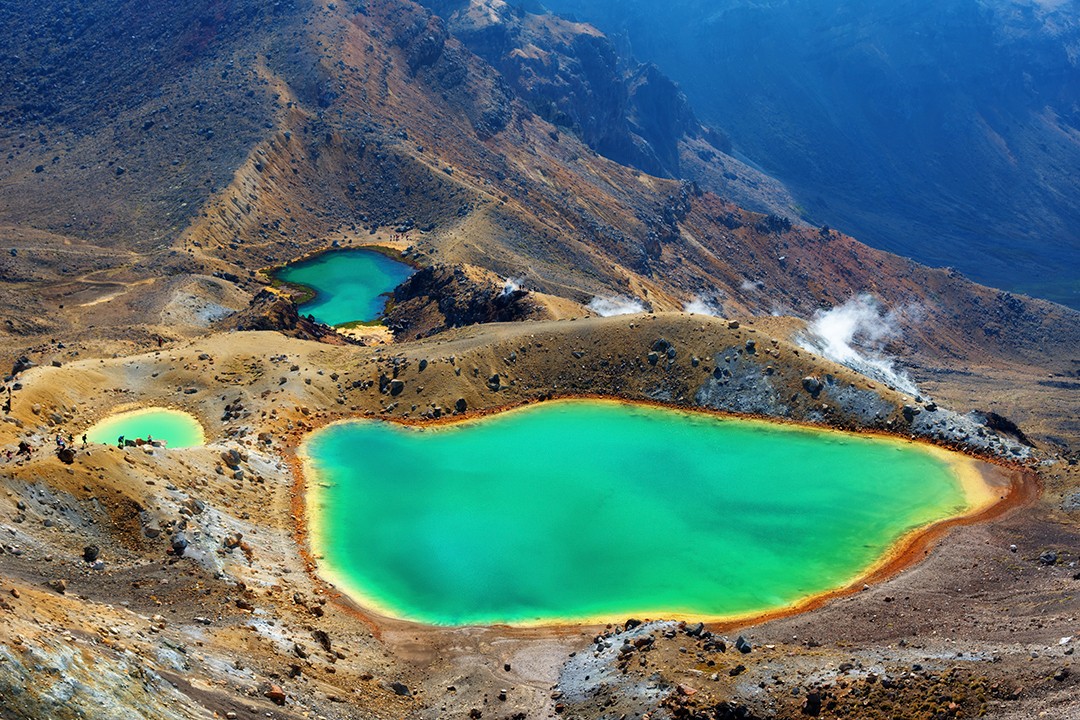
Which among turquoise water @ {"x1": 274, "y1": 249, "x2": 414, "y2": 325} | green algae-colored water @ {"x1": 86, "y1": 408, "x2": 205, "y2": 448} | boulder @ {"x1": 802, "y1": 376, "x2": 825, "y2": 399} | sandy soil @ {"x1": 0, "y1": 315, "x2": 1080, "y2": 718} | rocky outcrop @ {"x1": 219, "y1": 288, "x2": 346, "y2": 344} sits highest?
turquoise water @ {"x1": 274, "y1": 249, "x2": 414, "y2": 325}

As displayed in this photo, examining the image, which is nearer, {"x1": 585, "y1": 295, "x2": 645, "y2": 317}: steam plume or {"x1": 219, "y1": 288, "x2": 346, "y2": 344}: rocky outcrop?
{"x1": 219, "y1": 288, "x2": 346, "y2": 344}: rocky outcrop

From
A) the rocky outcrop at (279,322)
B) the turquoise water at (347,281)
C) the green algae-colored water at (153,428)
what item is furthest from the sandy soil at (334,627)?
the turquoise water at (347,281)

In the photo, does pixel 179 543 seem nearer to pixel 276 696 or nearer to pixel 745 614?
pixel 276 696

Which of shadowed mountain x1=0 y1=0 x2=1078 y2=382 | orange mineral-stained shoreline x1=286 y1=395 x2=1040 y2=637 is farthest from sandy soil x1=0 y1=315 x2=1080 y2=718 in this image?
shadowed mountain x1=0 y1=0 x2=1078 y2=382

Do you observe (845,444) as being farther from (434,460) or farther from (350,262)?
(350,262)

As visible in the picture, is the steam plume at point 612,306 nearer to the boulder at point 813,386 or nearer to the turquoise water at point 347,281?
the turquoise water at point 347,281

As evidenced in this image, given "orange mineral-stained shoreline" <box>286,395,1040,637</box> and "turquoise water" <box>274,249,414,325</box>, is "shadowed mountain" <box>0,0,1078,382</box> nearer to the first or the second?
"turquoise water" <box>274,249,414,325</box>

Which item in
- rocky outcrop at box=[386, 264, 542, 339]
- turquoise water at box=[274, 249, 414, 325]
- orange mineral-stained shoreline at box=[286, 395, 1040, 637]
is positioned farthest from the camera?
turquoise water at box=[274, 249, 414, 325]

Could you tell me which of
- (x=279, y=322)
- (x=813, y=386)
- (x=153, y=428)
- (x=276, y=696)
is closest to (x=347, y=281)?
(x=279, y=322)
